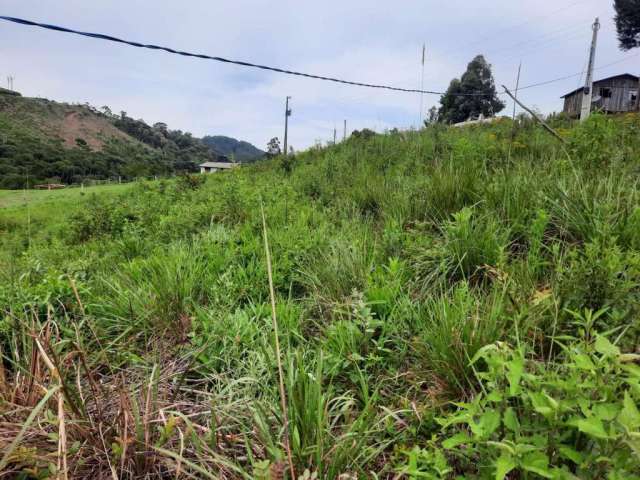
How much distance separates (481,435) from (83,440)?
1.57 metres

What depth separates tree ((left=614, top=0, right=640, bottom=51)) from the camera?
36.7m

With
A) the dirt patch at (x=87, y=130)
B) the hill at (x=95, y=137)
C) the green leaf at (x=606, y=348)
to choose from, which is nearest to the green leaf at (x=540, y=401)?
the green leaf at (x=606, y=348)

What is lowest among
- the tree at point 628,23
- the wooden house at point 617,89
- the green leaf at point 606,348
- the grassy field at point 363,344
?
the grassy field at point 363,344

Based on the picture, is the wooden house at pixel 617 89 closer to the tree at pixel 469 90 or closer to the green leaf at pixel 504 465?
the tree at pixel 469 90

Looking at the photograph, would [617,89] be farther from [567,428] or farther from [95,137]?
[95,137]

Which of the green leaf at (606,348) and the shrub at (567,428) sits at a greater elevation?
the green leaf at (606,348)

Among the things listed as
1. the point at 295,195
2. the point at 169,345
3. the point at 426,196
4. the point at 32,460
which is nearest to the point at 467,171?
the point at 426,196

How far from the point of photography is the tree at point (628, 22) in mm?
36656

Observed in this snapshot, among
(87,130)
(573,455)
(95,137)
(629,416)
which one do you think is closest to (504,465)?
(573,455)

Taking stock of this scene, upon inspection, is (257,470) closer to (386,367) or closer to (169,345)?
(386,367)

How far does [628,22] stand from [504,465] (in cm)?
5455

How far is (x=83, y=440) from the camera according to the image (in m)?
1.53

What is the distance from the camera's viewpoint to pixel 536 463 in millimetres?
942

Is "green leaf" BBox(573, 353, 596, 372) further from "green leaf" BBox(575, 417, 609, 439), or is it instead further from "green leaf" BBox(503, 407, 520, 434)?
"green leaf" BBox(503, 407, 520, 434)
